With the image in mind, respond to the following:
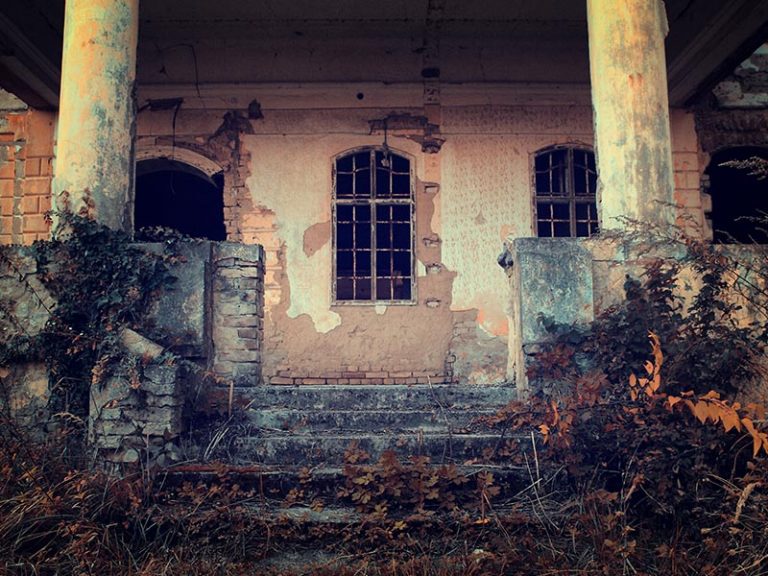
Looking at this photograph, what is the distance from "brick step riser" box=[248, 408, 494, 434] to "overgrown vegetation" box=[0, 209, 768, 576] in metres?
0.29

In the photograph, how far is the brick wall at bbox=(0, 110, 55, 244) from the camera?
933cm

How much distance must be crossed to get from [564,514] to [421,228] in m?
5.84

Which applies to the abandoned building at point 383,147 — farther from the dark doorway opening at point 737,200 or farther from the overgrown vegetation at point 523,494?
the overgrown vegetation at point 523,494

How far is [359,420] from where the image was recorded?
16.0 feet

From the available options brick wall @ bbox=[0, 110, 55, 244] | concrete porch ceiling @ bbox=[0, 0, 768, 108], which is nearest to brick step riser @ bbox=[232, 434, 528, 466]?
concrete porch ceiling @ bbox=[0, 0, 768, 108]

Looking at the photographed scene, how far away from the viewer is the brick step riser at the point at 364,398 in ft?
17.1

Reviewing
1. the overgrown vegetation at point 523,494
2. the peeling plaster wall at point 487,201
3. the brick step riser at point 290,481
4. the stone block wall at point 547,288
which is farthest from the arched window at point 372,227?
the brick step riser at point 290,481

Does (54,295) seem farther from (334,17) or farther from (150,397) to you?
(334,17)

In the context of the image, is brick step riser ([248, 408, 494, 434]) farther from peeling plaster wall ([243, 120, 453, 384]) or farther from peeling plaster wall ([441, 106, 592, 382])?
peeling plaster wall ([441, 106, 592, 382])

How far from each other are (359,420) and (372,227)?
481 centimetres

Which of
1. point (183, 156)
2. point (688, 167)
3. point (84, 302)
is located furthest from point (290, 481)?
point (688, 167)

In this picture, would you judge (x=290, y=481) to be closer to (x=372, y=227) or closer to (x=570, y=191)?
(x=372, y=227)

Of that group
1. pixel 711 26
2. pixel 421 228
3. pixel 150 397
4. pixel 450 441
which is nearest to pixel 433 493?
pixel 450 441

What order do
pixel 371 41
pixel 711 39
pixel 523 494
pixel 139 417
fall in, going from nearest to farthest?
1. pixel 523 494
2. pixel 139 417
3. pixel 711 39
4. pixel 371 41
